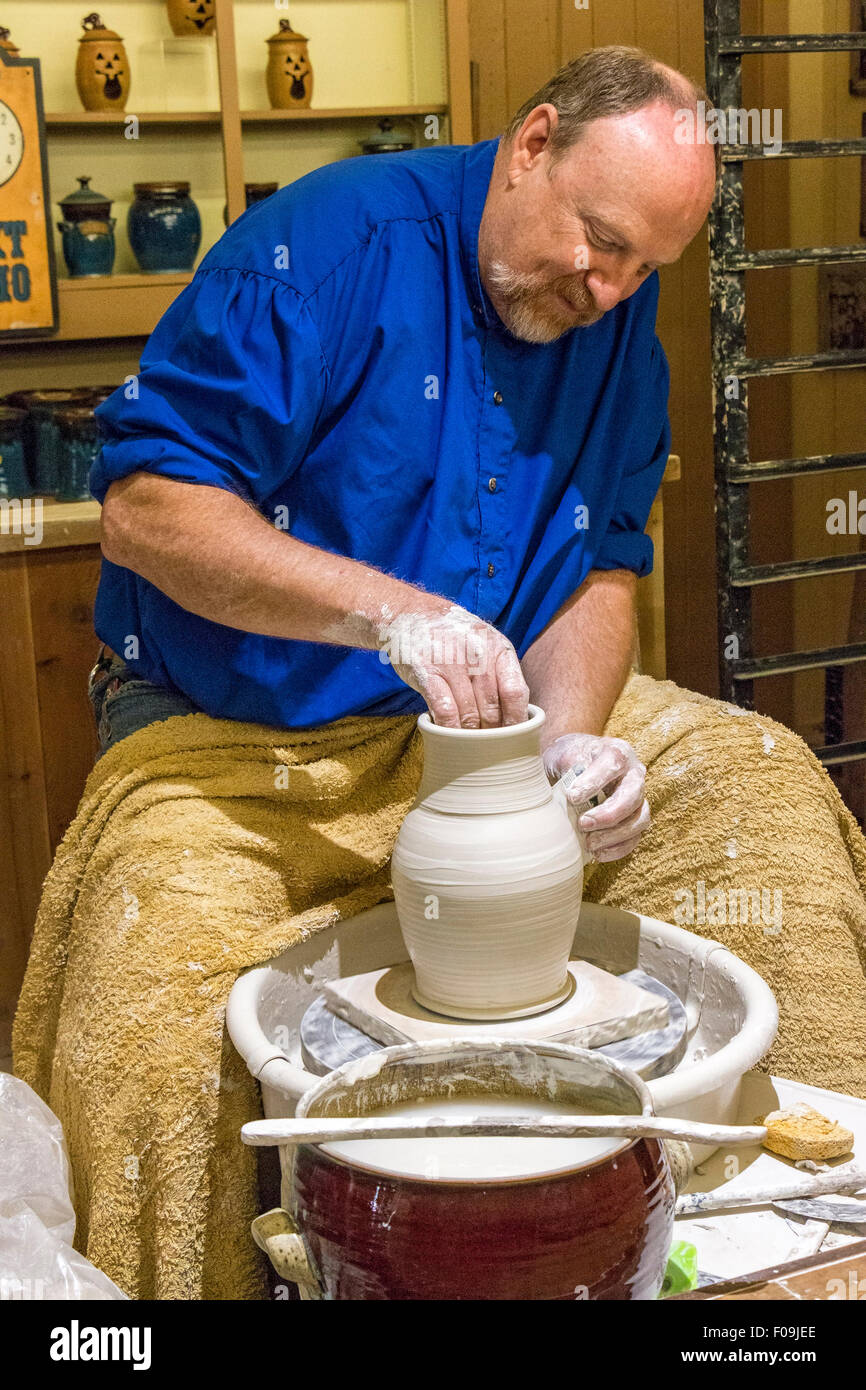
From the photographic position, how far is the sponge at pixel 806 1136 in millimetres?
1344

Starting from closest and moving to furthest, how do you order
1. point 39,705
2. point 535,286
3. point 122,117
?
1. point 535,286
2. point 39,705
3. point 122,117

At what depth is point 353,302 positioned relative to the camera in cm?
168

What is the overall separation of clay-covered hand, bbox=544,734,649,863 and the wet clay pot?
493 millimetres

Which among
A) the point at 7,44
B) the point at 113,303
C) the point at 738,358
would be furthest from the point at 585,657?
the point at 7,44

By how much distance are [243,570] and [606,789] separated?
1.53 ft

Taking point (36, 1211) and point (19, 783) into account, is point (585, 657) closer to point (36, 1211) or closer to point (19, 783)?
point (36, 1211)

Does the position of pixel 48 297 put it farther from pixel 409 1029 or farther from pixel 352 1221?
pixel 352 1221

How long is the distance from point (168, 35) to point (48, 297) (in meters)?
0.79

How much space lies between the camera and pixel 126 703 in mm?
1826

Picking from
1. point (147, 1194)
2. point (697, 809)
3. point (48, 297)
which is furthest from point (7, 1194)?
point (48, 297)

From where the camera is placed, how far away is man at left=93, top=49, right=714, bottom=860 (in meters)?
1.56

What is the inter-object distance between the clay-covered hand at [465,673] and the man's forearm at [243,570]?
61 mm

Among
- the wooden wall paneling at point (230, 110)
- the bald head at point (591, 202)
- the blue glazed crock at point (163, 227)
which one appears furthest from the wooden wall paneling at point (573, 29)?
the bald head at point (591, 202)

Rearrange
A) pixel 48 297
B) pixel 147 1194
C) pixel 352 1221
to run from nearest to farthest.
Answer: pixel 352 1221 < pixel 147 1194 < pixel 48 297
